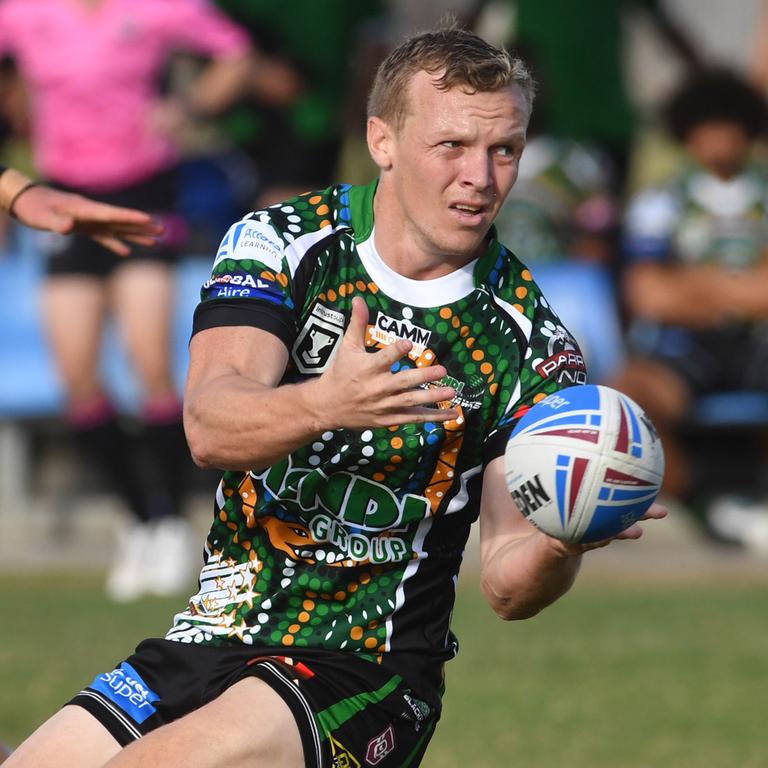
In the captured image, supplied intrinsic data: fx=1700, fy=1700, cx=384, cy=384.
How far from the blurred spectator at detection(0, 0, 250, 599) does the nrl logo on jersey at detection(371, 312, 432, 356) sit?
5.10 metres

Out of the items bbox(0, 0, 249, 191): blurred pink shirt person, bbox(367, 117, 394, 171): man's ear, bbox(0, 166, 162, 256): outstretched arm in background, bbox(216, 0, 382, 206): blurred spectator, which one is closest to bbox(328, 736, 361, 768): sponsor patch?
bbox(367, 117, 394, 171): man's ear

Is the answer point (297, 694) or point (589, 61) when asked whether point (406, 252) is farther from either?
point (589, 61)

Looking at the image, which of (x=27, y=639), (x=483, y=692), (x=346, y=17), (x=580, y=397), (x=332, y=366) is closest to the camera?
(x=332, y=366)

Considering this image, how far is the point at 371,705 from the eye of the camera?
3.89m

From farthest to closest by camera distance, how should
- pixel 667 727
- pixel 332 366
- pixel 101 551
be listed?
pixel 101 551 < pixel 667 727 < pixel 332 366

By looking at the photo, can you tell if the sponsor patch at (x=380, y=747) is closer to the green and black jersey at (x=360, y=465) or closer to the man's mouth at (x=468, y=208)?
the green and black jersey at (x=360, y=465)

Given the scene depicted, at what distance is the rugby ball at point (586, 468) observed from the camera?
363 centimetres

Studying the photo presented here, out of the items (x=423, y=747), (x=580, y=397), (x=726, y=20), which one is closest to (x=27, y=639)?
(x=423, y=747)

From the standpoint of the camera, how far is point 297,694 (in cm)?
375

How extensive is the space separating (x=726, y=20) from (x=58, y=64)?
1094 centimetres

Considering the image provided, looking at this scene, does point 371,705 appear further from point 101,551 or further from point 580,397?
point 101,551

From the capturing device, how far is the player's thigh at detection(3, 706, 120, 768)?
3729 mm

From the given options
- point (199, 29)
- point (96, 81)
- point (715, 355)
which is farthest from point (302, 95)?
point (715, 355)

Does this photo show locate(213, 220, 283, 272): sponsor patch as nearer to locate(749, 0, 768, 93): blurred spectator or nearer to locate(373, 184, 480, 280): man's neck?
locate(373, 184, 480, 280): man's neck
